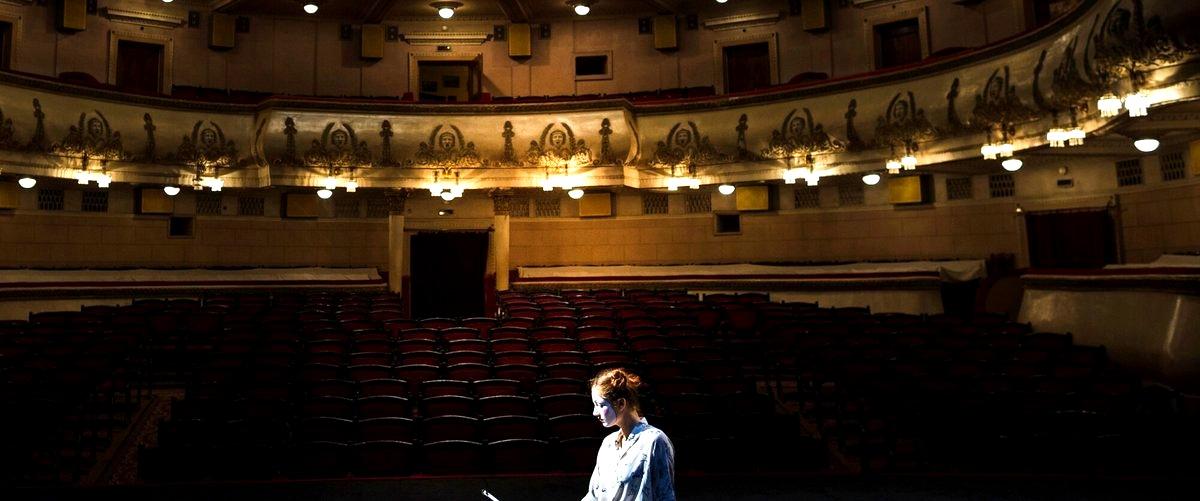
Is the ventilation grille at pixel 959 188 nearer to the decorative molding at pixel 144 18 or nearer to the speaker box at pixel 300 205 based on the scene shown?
the speaker box at pixel 300 205

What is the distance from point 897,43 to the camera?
49.9ft

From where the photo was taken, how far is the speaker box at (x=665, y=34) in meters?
16.4

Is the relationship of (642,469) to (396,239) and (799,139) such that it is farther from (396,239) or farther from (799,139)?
(396,239)

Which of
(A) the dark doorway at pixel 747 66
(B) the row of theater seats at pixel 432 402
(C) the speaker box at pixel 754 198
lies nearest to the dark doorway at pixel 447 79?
(A) the dark doorway at pixel 747 66

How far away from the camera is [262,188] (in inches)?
524

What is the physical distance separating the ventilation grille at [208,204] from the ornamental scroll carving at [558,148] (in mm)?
6512

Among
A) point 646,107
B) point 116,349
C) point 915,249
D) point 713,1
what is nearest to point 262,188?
point 116,349

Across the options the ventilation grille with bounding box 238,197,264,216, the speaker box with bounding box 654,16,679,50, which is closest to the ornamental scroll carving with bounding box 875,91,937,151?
the speaker box with bounding box 654,16,679,50

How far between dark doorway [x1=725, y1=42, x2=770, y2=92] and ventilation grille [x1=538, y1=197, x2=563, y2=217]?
457cm

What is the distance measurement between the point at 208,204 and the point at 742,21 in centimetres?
1189

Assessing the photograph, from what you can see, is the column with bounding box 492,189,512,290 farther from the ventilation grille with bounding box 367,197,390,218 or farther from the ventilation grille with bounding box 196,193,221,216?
the ventilation grille with bounding box 196,193,221,216

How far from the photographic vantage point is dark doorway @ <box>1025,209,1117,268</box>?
37.8ft

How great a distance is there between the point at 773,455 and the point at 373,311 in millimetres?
7177

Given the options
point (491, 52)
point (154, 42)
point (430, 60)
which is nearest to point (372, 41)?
point (430, 60)
